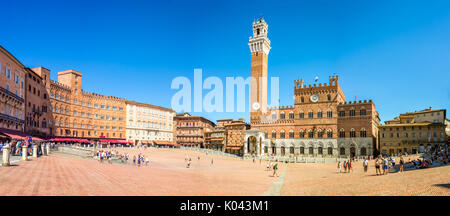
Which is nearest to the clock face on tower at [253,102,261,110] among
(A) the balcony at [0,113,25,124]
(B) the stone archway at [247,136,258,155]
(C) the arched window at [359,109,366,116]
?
(B) the stone archway at [247,136,258,155]

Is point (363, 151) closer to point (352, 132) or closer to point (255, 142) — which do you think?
point (352, 132)

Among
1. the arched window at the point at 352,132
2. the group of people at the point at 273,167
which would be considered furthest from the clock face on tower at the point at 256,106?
the group of people at the point at 273,167

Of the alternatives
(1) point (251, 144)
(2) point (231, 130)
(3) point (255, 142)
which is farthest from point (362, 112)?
(2) point (231, 130)

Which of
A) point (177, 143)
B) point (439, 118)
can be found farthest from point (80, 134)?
point (439, 118)

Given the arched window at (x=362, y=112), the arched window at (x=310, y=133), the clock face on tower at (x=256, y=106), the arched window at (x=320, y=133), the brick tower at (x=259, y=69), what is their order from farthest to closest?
the brick tower at (x=259, y=69) → the clock face on tower at (x=256, y=106) → the arched window at (x=310, y=133) → the arched window at (x=320, y=133) → the arched window at (x=362, y=112)

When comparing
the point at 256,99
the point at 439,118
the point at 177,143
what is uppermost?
the point at 256,99

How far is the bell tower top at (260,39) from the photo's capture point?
79688 millimetres

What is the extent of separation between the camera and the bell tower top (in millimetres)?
79688

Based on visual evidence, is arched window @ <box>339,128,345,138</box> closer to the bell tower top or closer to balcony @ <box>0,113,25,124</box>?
the bell tower top

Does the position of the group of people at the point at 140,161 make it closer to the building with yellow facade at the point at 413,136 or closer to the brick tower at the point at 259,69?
the brick tower at the point at 259,69

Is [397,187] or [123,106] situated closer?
[397,187]
